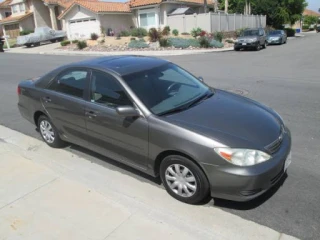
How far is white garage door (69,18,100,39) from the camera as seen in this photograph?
35031 millimetres

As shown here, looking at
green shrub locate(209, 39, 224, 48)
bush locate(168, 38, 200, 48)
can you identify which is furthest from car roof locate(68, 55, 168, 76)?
green shrub locate(209, 39, 224, 48)

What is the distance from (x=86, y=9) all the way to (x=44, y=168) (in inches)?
1346

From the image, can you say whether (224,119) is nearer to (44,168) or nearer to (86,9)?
(44,168)

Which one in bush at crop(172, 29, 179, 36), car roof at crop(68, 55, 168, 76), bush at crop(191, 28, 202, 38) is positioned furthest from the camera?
bush at crop(172, 29, 179, 36)

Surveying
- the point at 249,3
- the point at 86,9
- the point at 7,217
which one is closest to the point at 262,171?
the point at 7,217

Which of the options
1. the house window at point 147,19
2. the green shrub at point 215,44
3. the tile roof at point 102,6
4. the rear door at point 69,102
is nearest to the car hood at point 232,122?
the rear door at point 69,102

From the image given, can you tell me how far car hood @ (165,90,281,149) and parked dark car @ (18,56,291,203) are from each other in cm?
1

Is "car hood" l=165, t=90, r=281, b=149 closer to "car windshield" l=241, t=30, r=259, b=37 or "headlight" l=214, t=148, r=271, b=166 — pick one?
"headlight" l=214, t=148, r=271, b=166

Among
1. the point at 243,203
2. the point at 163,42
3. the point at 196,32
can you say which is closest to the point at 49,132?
the point at 243,203

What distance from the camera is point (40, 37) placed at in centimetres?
3441

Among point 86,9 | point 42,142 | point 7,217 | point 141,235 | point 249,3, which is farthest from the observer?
point 249,3

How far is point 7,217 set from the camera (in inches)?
131

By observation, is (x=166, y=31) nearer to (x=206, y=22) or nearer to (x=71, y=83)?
(x=206, y=22)

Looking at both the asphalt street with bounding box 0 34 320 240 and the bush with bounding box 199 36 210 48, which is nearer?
the asphalt street with bounding box 0 34 320 240
